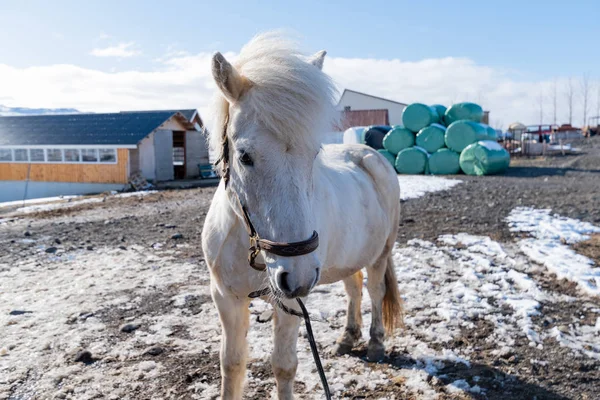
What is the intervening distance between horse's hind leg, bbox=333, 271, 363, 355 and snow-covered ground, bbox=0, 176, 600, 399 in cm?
11

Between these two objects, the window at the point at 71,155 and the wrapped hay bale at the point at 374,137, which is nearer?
the window at the point at 71,155

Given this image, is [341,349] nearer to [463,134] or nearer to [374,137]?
[463,134]

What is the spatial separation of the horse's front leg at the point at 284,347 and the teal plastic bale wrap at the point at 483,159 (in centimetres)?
1670

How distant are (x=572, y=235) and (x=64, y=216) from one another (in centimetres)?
1197

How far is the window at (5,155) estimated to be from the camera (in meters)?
21.4

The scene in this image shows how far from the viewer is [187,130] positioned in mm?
23391

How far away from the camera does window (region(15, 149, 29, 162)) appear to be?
21141mm

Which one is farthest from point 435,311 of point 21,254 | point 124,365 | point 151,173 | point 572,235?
point 151,173

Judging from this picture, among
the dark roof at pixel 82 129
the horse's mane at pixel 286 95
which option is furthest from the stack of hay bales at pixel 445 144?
the horse's mane at pixel 286 95

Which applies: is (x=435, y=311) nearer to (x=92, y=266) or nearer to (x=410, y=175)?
(x=92, y=266)

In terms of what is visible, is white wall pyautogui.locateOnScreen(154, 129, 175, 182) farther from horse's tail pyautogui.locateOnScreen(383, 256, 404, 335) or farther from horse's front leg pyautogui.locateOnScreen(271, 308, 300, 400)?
horse's front leg pyautogui.locateOnScreen(271, 308, 300, 400)

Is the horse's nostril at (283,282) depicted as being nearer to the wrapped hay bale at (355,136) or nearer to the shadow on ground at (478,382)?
the shadow on ground at (478,382)

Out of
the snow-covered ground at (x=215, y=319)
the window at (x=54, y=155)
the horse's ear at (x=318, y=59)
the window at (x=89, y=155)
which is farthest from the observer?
the window at (x=54, y=155)

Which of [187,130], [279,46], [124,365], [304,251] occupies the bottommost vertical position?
[124,365]
